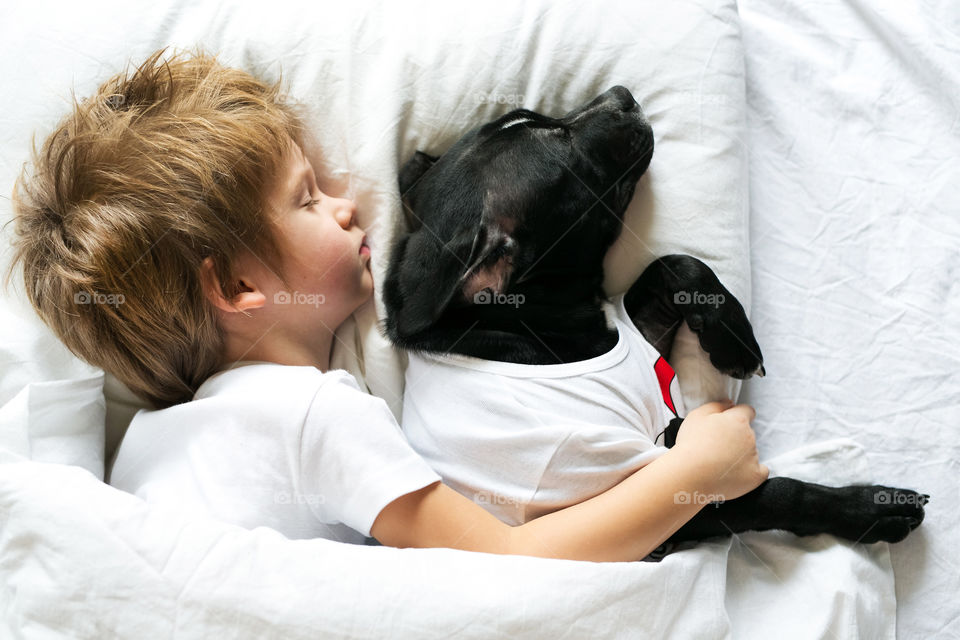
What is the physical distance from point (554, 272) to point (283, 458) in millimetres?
581

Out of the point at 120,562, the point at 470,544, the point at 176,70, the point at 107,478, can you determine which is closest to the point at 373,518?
the point at 470,544

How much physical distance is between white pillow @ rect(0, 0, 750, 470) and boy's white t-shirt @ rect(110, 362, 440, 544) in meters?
0.21

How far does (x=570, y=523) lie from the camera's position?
3.92ft

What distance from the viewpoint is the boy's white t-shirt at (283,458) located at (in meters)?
1.21

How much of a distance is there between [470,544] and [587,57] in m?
0.92

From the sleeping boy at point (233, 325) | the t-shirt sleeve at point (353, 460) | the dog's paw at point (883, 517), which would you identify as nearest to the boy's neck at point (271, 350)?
the sleeping boy at point (233, 325)

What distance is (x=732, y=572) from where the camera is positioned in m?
1.31

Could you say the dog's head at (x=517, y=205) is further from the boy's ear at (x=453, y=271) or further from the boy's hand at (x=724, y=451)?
the boy's hand at (x=724, y=451)

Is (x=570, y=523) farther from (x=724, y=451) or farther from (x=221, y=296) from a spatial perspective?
(x=221, y=296)

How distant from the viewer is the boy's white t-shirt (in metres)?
1.21

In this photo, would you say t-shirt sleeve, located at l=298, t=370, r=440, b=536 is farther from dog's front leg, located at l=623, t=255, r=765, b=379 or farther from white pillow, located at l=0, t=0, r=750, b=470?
dog's front leg, located at l=623, t=255, r=765, b=379

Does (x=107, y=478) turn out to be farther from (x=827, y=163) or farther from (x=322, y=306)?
(x=827, y=163)

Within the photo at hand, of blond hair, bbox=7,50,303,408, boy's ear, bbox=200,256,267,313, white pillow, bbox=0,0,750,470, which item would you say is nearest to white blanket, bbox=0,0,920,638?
white pillow, bbox=0,0,750,470

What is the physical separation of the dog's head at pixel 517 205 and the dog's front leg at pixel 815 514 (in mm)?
506
